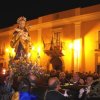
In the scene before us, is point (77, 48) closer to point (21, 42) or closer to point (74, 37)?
point (74, 37)

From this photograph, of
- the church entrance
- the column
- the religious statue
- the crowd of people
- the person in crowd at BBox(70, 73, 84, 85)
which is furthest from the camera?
the church entrance

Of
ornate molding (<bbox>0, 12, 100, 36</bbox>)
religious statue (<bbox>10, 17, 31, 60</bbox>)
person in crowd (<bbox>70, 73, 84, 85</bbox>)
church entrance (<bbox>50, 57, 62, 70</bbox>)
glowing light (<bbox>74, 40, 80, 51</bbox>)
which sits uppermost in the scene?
A: ornate molding (<bbox>0, 12, 100, 36</bbox>)

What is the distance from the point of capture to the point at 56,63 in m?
32.3

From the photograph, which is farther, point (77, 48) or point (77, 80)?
point (77, 48)

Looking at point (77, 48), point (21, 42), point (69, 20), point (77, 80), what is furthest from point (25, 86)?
point (69, 20)

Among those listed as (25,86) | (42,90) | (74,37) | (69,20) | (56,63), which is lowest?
(42,90)

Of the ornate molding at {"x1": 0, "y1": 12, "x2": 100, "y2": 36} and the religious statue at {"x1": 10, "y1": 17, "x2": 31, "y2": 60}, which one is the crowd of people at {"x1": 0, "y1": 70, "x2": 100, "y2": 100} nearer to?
the religious statue at {"x1": 10, "y1": 17, "x2": 31, "y2": 60}

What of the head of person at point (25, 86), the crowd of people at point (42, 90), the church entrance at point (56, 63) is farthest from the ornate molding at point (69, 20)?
the head of person at point (25, 86)

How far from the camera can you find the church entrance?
105 ft

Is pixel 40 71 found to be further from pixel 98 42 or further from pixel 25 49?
pixel 98 42

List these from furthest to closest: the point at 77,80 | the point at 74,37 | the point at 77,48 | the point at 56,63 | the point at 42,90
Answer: the point at 56,63
the point at 74,37
the point at 77,48
the point at 77,80
the point at 42,90

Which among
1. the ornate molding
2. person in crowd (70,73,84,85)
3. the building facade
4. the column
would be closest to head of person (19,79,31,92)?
person in crowd (70,73,84,85)

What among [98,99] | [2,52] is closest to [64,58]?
[2,52]

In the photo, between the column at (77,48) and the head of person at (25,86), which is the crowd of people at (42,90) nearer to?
the head of person at (25,86)
